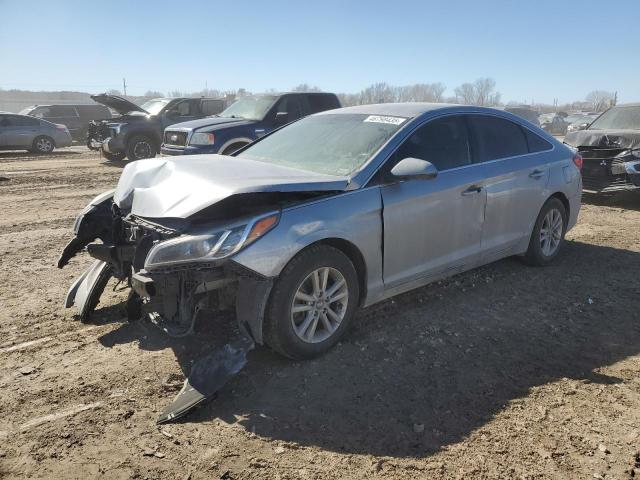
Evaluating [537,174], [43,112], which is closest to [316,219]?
[537,174]

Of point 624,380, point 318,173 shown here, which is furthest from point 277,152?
point 624,380

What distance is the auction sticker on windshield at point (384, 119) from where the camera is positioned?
13.7ft

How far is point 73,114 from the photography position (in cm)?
2433

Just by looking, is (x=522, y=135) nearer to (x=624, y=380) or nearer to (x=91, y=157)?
(x=624, y=380)

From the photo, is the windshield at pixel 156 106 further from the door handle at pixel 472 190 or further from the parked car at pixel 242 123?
the door handle at pixel 472 190

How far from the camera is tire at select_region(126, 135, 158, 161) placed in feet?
47.9

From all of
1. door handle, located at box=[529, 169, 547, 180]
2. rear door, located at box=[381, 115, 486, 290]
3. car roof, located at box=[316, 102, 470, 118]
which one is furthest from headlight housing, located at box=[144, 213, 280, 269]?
door handle, located at box=[529, 169, 547, 180]

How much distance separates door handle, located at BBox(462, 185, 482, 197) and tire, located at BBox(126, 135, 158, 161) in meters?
12.2

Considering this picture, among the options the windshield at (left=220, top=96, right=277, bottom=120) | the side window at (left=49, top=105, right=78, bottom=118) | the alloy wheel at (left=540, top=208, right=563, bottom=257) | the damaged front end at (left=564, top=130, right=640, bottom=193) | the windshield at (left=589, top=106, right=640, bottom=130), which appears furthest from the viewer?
the side window at (left=49, top=105, right=78, bottom=118)

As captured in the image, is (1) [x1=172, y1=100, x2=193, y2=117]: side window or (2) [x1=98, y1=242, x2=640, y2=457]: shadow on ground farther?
(1) [x1=172, y1=100, x2=193, y2=117]: side window

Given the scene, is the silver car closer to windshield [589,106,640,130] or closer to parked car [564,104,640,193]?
parked car [564,104,640,193]

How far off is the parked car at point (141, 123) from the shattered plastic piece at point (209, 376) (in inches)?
492

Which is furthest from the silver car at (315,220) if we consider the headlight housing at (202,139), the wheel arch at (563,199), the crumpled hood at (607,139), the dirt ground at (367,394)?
the headlight housing at (202,139)

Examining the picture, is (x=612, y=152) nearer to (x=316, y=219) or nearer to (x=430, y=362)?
(x=430, y=362)
